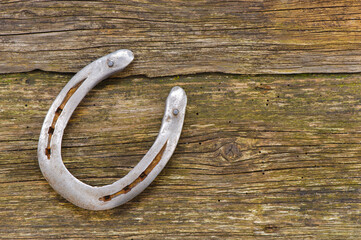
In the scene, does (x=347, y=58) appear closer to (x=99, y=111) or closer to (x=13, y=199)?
(x=99, y=111)

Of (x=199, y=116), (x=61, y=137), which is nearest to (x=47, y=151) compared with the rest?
(x=61, y=137)

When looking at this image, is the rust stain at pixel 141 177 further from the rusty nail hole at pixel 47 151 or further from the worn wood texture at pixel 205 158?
the rusty nail hole at pixel 47 151

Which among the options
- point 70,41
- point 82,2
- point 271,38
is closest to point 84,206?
point 70,41

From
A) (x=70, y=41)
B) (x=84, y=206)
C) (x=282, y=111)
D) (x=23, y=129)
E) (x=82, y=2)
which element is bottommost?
(x=84, y=206)

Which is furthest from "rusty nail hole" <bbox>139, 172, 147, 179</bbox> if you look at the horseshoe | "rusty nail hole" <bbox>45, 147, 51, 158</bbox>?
"rusty nail hole" <bbox>45, 147, 51, 158</bbox>

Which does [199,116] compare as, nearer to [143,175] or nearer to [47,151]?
[143,175]

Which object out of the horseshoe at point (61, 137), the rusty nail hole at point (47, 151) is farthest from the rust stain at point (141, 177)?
the rusty nail hole at point (47, 151)
